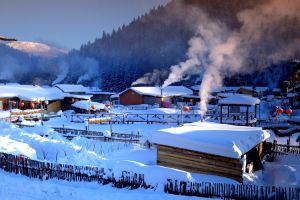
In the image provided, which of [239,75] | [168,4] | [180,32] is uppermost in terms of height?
[168,4]

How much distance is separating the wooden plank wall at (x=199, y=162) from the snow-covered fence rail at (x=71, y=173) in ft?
10.1

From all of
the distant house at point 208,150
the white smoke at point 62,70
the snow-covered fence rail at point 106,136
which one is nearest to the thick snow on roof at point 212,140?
the distant house at point 208,150

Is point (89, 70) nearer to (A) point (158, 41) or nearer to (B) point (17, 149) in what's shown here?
(A) point (158, 41)

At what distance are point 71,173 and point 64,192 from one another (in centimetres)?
193

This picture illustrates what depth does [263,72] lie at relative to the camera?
102812 millimetres

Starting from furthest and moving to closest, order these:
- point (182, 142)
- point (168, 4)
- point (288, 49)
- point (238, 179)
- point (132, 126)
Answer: point (168, 4), point (288, 49), point (132, 126), point (182, 142), point (238, 179)

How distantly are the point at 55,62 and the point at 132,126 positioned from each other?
518ft

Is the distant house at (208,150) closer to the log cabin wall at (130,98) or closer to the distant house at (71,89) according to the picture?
the log cabin wall at (130,98)

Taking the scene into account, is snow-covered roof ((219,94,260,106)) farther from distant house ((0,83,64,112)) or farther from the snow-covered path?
distant house ((0,83,64,112))

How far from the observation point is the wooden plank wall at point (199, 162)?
1550 cm

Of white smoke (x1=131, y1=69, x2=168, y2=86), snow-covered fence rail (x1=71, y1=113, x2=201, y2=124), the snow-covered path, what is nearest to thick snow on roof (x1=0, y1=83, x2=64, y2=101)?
snow-covered fence rail (x1=71, y1=113, x2=201, y2=124)

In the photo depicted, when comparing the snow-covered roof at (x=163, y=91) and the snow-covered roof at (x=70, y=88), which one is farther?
the snow-covered roof at (x=70, y=88)

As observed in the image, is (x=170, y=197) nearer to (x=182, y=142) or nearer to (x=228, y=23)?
(x=182, y=142)

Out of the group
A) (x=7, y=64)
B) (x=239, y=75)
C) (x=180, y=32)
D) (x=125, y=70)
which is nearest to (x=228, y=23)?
(x=180, y=32)
